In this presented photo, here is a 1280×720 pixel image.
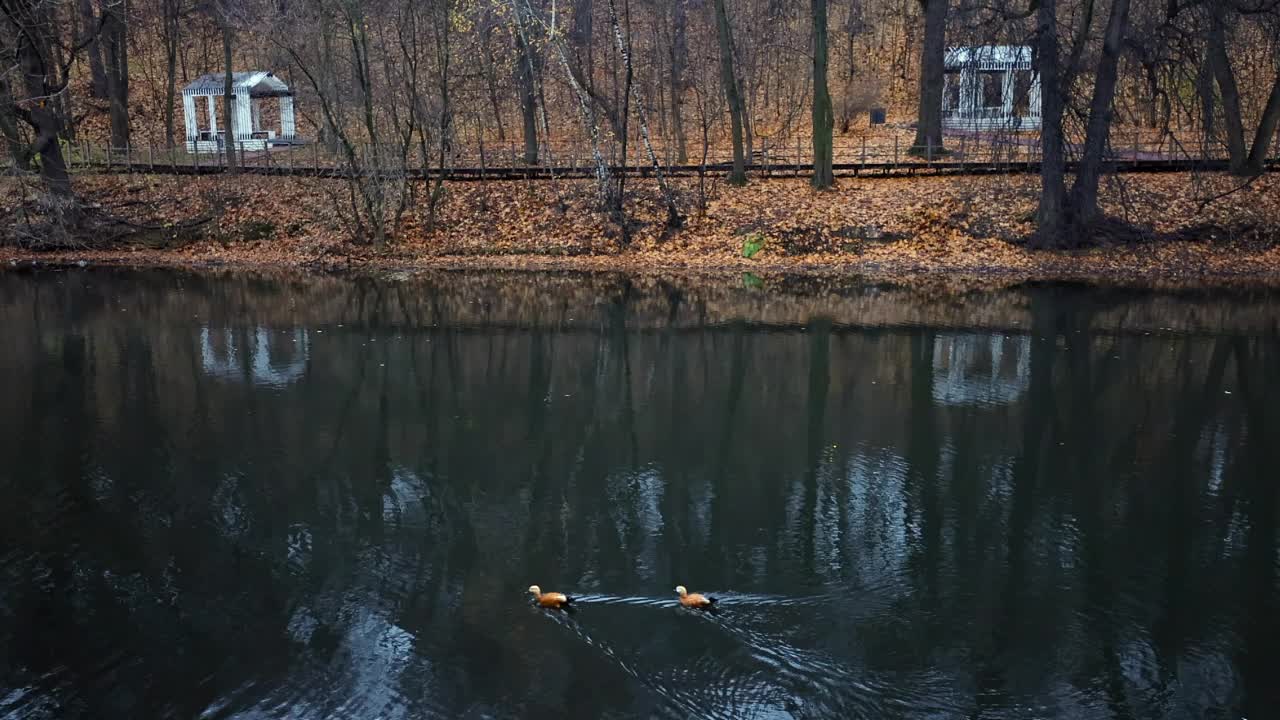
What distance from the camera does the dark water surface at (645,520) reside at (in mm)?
7941

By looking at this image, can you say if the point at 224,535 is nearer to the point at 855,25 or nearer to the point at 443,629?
the point at 443,629

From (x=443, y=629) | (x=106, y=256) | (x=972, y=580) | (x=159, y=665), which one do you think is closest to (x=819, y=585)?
(x=972, y=580)

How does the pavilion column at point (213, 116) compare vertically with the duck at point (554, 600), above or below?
above

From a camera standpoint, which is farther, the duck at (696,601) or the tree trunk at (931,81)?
the tree trunk at (931,81)

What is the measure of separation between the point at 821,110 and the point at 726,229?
4.85 m

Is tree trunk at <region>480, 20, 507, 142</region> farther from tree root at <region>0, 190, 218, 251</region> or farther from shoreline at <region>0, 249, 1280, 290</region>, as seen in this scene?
tree root at <region>0, 190, 218, 251</region>

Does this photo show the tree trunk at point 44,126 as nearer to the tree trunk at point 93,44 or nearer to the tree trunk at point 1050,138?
the tree trunk at point 93,44

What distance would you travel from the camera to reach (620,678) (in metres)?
7.94

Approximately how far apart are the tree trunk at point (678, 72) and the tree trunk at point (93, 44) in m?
17.5

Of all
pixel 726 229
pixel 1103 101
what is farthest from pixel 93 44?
pixel 1103 101

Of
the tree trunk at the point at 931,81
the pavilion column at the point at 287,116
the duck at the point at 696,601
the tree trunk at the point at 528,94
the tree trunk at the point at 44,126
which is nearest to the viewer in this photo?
the duck at the point at 696,601

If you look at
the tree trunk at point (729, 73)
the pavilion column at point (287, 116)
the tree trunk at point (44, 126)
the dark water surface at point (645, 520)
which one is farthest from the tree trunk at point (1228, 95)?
the pavilion column at point (287, 116)

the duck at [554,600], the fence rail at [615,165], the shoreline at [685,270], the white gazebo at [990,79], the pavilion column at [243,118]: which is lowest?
the duck at [554,600]

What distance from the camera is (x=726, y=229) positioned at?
29.5 metres
